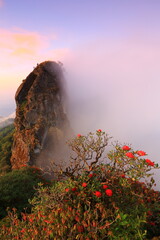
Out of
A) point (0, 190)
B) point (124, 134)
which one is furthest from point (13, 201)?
point (124, 134)

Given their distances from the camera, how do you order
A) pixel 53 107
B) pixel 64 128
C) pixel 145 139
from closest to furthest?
pixel 53 107 → pixel 64 128 → pixel 145 139

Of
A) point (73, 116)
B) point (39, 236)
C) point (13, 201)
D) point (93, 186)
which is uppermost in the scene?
point (73, 116)

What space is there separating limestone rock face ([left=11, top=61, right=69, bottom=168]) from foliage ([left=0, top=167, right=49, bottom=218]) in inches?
425

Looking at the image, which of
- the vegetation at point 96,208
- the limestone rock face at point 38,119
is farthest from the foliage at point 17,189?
the limestone rock face at point 38,119

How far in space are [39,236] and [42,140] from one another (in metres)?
22.7

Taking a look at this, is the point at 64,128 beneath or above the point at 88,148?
above

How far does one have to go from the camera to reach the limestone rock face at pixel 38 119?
85.6ft

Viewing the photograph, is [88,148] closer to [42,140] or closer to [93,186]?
[93,186]

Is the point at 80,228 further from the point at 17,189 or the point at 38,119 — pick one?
the point at 38,119

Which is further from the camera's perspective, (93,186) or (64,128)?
(64,128)

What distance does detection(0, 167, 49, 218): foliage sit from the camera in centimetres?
1127

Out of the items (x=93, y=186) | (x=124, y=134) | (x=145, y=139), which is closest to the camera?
(x=93, y=186)

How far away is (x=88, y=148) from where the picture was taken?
712 cm

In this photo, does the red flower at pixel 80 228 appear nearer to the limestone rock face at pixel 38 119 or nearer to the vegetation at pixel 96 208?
the vegetation at pixel 96 208
